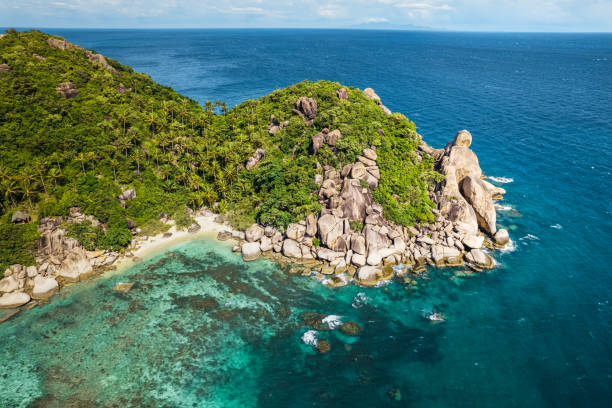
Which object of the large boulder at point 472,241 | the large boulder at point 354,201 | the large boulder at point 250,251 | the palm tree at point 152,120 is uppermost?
the palm tree at point 152,120

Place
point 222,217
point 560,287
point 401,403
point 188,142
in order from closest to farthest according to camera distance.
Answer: point 401,403, point 560,287, point 222,217, point 188,142

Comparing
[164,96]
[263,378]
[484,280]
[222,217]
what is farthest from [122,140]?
[484,280]

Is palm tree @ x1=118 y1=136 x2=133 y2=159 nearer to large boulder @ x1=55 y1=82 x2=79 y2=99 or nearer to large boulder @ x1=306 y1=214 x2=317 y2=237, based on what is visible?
large boulder @ x1=55 y1=82 x2=79 y2=99

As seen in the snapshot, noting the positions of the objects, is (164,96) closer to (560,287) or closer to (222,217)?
(222,217)

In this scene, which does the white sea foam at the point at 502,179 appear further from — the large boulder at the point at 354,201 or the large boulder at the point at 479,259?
the large boulder at the point at 354,201

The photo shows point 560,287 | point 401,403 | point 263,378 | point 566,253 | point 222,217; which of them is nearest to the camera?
point 401,403

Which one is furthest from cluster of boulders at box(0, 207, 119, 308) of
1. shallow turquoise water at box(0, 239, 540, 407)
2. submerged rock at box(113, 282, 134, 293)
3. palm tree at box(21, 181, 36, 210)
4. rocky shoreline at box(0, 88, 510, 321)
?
submerged rock at box(113, 282, 134, 293)

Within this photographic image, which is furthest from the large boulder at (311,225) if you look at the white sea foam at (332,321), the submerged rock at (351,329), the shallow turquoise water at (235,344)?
the submerged rock at (351,329)
